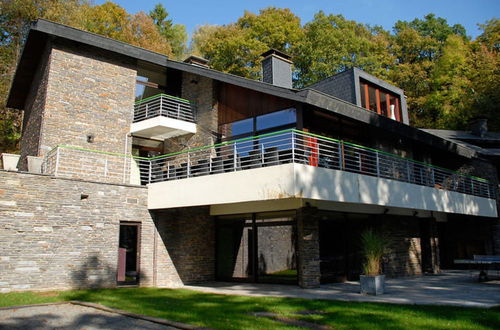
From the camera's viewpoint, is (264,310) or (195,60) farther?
(195,60)

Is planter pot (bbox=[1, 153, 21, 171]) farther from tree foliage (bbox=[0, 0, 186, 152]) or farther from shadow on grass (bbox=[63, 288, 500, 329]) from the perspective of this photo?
tree foliage (bbox=[0, 0, 186, 152])

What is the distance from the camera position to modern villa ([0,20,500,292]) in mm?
10594

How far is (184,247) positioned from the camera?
13.5 meters

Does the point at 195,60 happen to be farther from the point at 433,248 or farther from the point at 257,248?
the point at 433,248

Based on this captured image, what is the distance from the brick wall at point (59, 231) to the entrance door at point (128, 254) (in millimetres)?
209

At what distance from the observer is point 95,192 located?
38.3 ft

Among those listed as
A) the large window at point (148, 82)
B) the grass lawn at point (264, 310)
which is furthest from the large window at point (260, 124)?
the grass lawn at point (264, 310)

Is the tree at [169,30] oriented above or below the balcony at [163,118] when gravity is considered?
above

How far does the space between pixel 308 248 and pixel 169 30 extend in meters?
31.5

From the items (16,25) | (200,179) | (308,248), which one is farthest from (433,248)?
(16,25)

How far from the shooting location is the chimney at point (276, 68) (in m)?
15.9

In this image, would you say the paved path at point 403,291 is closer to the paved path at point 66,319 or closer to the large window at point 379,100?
the paved path at point 66,319

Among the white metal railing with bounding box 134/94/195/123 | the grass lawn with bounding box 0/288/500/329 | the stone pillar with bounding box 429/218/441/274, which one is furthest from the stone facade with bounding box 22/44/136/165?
the stone pillar with bounding box 429/218/441/274

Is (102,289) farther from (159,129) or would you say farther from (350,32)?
(350,32)
